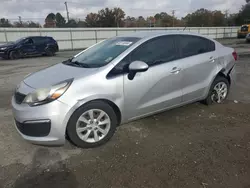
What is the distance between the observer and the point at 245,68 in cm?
909

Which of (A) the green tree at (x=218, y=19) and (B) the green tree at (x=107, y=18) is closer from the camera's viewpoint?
(B) the green tree at (x=107, y=18)

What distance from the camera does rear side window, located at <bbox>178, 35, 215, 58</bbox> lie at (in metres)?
3.98

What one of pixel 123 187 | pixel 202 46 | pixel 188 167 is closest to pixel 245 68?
pixel 202 46

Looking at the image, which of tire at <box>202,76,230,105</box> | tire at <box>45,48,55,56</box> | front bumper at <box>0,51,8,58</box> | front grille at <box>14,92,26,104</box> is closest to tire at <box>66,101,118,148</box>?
front grille at <box>14,92,26,104</box>

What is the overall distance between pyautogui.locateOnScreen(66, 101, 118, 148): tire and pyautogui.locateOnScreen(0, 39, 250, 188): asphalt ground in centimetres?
12

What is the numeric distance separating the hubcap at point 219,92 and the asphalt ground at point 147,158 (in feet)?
2.14

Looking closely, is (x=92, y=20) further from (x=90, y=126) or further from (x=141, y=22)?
(x=90, y=126)

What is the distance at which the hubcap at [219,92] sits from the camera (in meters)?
4.61

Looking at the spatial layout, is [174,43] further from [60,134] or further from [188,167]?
[60,134]

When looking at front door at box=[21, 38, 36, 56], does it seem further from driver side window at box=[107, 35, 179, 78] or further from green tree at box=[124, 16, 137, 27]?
green tree at box=[124, 16, 137, 27]

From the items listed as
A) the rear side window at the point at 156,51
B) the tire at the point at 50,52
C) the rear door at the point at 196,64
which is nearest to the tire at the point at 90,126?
the rear side window at the point at 156,51

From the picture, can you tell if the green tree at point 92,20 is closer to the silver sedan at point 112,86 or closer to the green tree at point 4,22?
the green tree at point 4,22

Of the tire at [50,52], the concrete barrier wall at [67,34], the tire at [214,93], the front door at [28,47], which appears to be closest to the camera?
the tire at [214,93]

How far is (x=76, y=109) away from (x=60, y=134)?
0.38m
